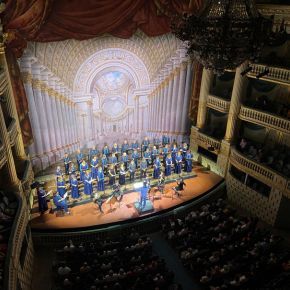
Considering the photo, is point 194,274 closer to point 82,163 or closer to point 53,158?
point 82,163

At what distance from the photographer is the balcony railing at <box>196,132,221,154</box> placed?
15249 millimetres

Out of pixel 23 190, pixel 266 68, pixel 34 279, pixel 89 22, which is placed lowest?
pixel 34 279

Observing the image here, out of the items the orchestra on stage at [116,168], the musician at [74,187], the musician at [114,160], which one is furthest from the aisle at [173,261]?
the musician at [114,160]

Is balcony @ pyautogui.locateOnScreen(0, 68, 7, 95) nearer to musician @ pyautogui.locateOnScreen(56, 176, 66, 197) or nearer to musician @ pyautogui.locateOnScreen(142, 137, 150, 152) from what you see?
musician @ pyautogui.locateOnScreen(56, 176, 66, 197)

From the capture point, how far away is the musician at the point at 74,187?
12.7 m

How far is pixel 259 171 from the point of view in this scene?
13.0 meters

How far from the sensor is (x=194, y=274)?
10.4 metres

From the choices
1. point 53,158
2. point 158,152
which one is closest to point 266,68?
point 158,152

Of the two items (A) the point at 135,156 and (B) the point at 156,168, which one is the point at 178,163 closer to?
(B) the point at 156,168

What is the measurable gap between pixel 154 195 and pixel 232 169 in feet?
13.9

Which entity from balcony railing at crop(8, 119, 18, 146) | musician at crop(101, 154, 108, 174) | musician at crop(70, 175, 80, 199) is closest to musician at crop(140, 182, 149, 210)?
musician at crop(101, 154, 108, 174)

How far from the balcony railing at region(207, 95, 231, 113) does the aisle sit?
6637 mm

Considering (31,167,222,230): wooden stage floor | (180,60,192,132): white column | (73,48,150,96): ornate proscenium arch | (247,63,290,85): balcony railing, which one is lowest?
(31,167,222,230): wooden stage floor

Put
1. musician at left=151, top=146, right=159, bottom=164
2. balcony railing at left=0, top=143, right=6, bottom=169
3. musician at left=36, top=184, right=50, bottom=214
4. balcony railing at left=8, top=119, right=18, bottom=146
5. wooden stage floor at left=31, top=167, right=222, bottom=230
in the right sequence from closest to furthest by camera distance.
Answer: balcony railing at left=0, top=143, right=6, bottom=169 < balcony railing at left=8, top=119, right=18, bottom=146 < wooden stage floor at left=31, top=167, right=222, bottom=230 < musician at left=36, top=184, right=50, bottom=214 < musician at left=151, top=146, right=159, bottom=164
